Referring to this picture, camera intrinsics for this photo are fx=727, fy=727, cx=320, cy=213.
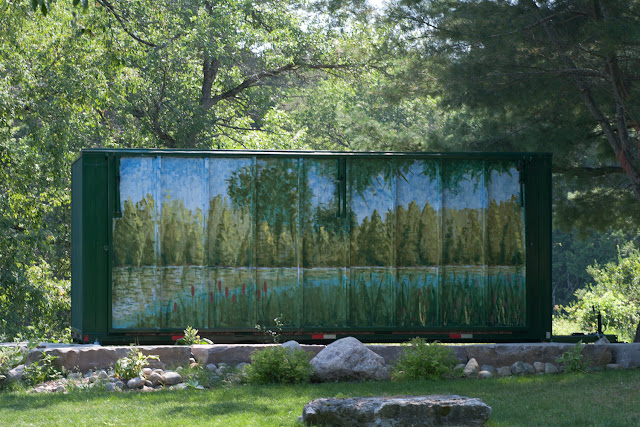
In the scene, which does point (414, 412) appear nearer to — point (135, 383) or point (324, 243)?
point (135, 383)

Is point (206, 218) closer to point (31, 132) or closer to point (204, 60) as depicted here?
point (31, 132)

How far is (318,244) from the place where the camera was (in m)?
9.08

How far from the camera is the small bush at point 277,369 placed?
764 centimetres

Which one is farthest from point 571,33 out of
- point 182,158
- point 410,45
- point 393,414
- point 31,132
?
point 31,132

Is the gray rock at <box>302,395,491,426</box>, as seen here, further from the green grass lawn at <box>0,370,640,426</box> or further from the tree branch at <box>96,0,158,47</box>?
the tree branch at <box>96,0,158,47</box>

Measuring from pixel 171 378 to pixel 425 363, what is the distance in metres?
2.71

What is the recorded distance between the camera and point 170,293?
8875 mm

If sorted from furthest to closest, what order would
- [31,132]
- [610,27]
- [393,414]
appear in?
[31,132] → [610,27] → [393,414]

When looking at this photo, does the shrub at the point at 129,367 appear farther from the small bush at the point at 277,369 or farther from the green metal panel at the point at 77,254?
the green metal panel at the point at 77,254

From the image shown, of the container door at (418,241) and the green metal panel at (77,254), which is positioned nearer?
the green metal panel at (77,254)

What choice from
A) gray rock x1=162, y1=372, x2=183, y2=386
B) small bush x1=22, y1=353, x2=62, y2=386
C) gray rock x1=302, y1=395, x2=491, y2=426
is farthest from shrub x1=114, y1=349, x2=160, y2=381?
gray rock x1=302, y1=395, x2=491, y2=426

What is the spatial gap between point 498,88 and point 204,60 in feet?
41.0

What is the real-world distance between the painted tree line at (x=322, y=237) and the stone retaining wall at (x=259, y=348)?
1.15m

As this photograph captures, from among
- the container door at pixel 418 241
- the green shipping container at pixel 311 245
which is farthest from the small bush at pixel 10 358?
the container door at pixel 418 241
